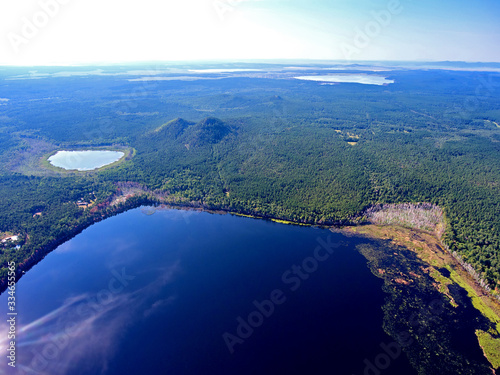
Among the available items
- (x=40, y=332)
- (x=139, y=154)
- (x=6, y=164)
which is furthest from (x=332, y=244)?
(x=6, y=164)

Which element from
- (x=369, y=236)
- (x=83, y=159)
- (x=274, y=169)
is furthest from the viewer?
(x=83, y=159)

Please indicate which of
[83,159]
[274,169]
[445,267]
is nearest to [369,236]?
[445,267]

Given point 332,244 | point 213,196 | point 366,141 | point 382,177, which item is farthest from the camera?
point 366,141

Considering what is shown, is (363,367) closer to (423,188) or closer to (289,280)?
(289,280)

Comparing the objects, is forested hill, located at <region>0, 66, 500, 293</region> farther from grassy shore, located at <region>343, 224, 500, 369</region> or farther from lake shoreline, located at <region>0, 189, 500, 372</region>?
grassy shore, located at <region>343, 224, 500, 369</region>

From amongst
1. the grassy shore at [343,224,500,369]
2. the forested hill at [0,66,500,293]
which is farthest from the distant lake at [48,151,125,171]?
the grassy shore at [343,224,500,369]

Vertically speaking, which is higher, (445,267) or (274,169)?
(274,169)

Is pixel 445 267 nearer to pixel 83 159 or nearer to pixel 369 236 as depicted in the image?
pixel 369 236

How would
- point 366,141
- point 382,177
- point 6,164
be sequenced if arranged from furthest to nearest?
point 366,141
point 6,164
point 382,177
